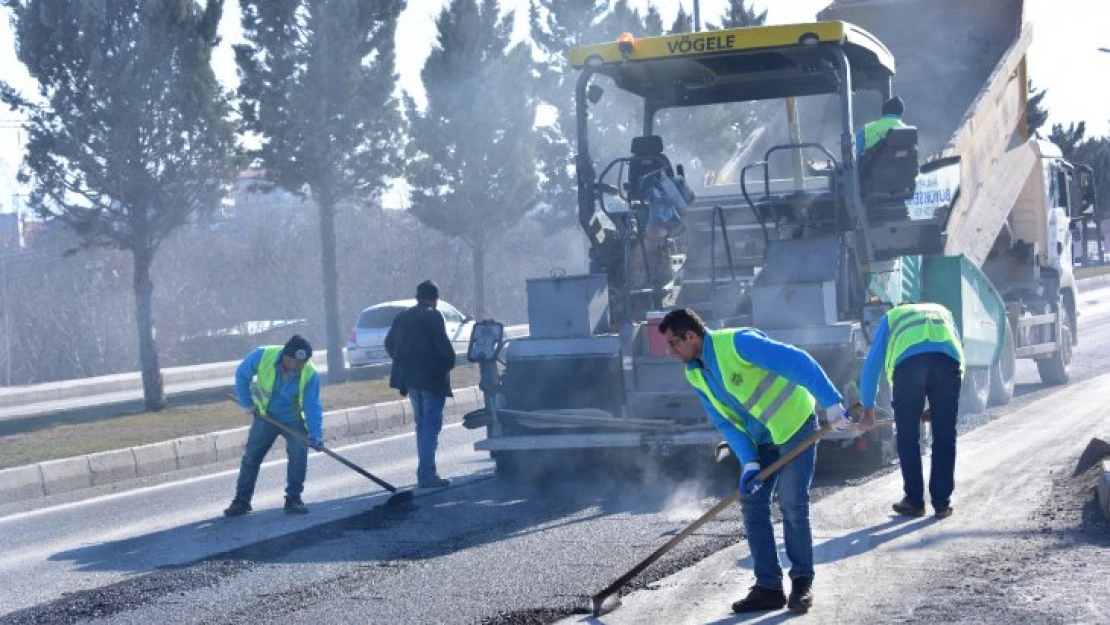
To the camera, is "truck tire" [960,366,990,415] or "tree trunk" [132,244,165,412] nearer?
"truck tire" [960,366,990,415]

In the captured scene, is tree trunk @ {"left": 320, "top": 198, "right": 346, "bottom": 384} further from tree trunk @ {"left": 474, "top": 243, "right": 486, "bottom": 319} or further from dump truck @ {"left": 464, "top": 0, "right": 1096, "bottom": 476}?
dump truck @ {"left": 464, "top": 0, "right": 1096, "bottom": 476}

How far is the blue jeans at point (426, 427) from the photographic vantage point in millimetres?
11781

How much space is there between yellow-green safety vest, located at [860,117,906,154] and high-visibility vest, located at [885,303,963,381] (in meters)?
2.63

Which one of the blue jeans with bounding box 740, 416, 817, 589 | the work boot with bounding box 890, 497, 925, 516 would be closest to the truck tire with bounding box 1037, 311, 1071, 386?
the work boot with bounding box 890, 497, 925, 516

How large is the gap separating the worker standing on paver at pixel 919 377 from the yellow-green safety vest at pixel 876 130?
8.62ft

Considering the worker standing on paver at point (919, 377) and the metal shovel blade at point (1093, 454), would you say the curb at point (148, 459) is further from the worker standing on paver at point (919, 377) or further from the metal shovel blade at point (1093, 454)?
the metal shovel blade at point (1093, 454)

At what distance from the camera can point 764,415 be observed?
22.0 ft

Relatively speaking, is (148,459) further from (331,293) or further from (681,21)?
(681,21)

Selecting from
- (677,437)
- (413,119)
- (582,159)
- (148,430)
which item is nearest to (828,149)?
(582,159)

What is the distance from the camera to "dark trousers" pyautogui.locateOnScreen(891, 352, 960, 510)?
29.4ft

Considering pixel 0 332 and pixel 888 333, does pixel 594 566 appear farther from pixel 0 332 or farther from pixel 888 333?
pixel 0 332

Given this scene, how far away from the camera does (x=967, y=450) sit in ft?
37.9

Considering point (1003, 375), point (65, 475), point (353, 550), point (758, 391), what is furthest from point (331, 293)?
point (758, 391)

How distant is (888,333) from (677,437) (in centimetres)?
175
